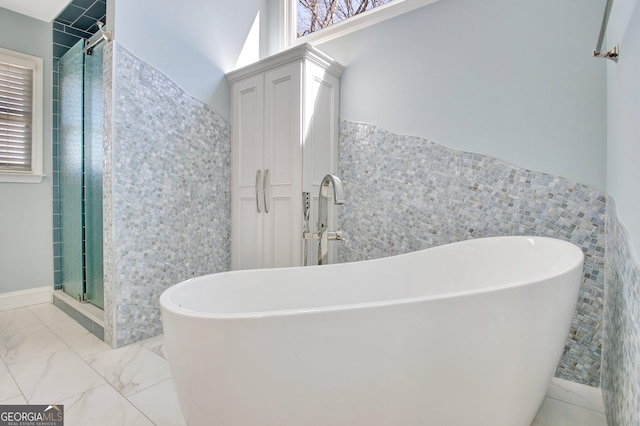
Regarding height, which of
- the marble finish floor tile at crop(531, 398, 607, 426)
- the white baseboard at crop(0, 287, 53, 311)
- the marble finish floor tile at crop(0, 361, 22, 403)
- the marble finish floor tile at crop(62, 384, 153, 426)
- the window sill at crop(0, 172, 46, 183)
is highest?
the window sill at crop(0, 172, 46, 183)

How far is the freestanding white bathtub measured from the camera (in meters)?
0.93

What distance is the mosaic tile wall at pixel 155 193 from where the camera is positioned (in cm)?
203

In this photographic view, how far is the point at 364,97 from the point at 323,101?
0.96ft

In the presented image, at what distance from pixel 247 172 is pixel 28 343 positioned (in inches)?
68.1

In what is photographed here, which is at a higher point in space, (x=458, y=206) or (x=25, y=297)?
(x=458, y=206)

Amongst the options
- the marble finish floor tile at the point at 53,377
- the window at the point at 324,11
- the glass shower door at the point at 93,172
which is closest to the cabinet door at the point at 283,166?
the window at the point at 324,11

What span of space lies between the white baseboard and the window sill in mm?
881

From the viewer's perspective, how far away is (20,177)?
8.68 feet

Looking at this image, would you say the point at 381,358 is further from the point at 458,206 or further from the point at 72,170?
the point at 72,170

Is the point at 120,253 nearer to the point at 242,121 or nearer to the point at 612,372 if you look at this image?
the point at 242,121

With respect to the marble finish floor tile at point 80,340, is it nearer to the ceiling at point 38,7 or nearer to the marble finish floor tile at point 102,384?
the marble finish floor tile at point 102,384

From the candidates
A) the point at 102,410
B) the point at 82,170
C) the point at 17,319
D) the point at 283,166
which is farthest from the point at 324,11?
the point at 17,319

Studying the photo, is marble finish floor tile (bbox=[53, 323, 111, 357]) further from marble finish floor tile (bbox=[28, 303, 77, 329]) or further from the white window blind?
the white window blind

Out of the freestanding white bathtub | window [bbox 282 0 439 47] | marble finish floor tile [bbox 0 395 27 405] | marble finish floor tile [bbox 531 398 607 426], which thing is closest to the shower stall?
marble finish floor tile [bbox 0 395 27 405]
